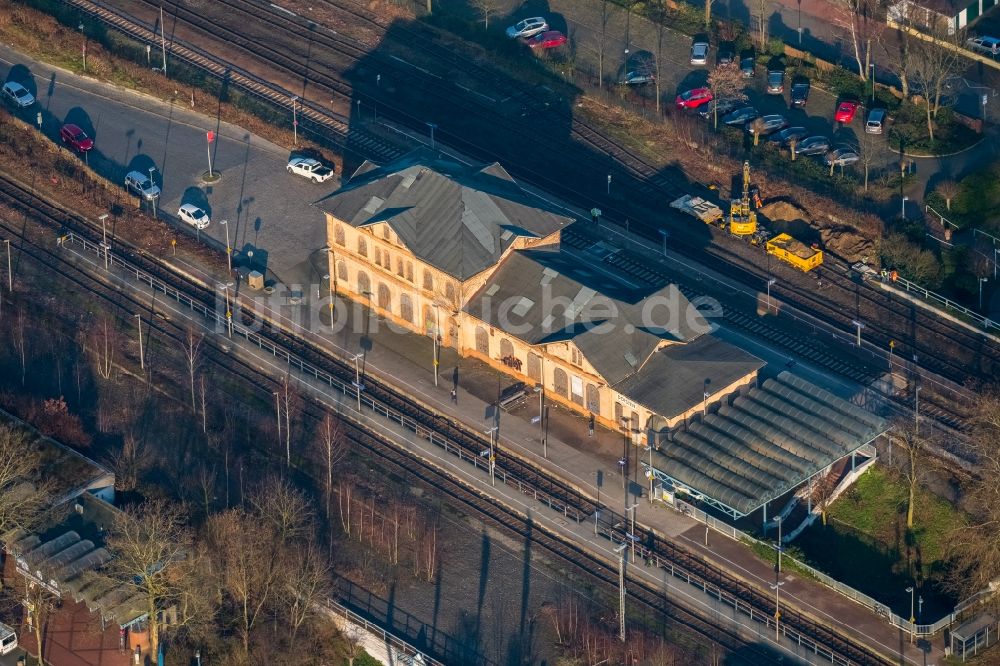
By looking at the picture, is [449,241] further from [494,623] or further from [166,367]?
[494,623]

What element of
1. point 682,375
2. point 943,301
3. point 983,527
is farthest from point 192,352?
point 983,527

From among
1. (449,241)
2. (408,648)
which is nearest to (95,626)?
(408,648)

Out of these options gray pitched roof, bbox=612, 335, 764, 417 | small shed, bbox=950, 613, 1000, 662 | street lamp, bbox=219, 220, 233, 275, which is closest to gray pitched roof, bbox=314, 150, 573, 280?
street lamp, bbox=219, 220, 233, 275

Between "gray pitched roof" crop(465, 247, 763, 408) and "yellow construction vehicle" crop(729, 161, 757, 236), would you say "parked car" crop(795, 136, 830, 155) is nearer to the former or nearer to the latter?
"yellow construction vehicle" crop(729, 161, 757, 236)

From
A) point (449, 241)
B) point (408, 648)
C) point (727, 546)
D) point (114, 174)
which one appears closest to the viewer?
point (408, 648)

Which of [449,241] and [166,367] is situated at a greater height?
[449,241]

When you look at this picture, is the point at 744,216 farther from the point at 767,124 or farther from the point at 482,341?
the point at 482,341

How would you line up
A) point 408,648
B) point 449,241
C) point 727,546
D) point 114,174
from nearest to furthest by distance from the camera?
1. point 408,648
2. point 727,546
3. point 449,241
4. point 114,174
